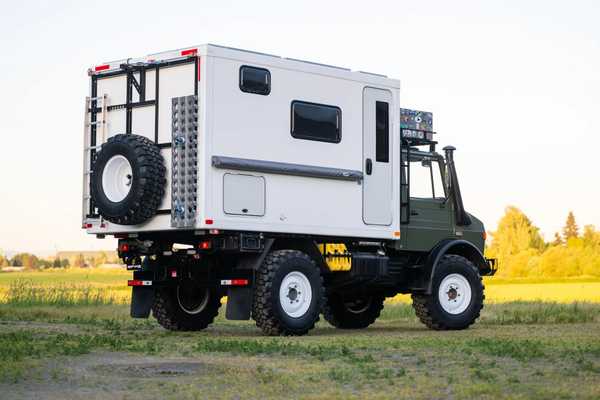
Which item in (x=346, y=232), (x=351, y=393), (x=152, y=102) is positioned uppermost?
(x=152, y=102)

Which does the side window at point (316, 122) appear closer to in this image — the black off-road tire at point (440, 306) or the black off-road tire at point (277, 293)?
the black off-road tire at point (277, 293)

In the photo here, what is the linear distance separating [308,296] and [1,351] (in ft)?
17.6

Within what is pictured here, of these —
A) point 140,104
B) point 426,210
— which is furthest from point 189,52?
point 426,210

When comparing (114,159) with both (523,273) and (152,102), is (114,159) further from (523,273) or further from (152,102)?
(523,273)

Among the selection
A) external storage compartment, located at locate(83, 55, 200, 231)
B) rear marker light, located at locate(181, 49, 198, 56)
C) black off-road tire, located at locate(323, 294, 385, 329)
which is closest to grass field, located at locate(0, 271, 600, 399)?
black off-road tire, located at locate(323, 294, 385, 329)

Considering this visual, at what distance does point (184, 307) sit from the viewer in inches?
770

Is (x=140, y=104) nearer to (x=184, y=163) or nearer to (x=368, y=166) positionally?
(x=184, y=163)

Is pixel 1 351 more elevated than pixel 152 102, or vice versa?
pixel 152 102

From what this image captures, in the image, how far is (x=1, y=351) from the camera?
1384 centimetres

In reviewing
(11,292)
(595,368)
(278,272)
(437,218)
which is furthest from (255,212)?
(11,292)

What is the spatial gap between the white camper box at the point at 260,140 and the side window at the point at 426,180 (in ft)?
2.38

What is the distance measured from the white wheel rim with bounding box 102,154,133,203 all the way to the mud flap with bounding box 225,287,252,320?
2114 mm

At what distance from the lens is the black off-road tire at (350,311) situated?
841 inches

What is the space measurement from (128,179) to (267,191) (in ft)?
6.59
